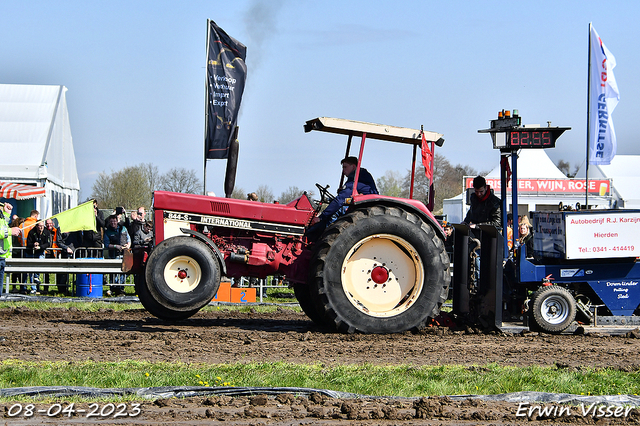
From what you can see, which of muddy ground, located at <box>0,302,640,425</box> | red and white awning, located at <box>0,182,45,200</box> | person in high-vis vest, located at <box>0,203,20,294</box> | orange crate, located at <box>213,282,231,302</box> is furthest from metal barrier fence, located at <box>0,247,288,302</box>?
red and white awning, located at <box>0,182,45,200</box>

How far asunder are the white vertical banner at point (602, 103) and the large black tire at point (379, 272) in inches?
300

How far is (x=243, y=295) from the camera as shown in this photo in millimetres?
12297

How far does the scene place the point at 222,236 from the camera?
8609mm

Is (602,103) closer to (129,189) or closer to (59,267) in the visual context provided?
(59,267)

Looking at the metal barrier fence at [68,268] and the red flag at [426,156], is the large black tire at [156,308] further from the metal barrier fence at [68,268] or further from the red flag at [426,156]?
the metal barrier fence at [68,268]

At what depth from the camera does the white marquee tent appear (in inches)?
810

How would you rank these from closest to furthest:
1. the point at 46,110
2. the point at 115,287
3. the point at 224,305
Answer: the point at 224,305 → the point at 115,287 → the point at 46,110

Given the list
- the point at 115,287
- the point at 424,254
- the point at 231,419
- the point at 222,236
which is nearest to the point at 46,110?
the point at 115,287

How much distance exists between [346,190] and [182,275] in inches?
83.5

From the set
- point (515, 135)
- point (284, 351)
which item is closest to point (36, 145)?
point (284, 351)

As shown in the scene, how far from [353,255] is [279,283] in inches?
253

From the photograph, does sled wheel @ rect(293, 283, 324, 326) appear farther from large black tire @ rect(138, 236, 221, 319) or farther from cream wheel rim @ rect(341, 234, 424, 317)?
large black tire @ rect(138, 236, 221, 319)

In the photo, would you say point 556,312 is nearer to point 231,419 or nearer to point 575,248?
point 575,248

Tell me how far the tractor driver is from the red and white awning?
13404mm
